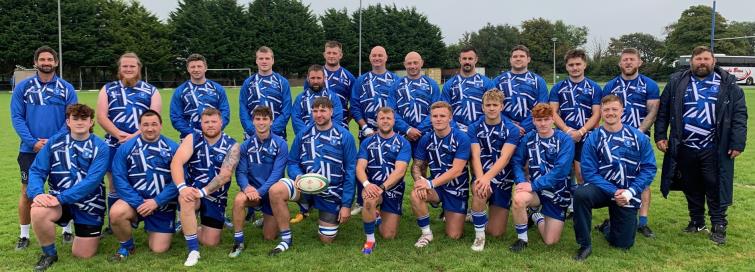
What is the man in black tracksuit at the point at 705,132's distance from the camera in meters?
4.85

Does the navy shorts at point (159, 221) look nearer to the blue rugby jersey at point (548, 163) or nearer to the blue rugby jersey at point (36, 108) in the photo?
the blue rugby jersey at point (36, 108)

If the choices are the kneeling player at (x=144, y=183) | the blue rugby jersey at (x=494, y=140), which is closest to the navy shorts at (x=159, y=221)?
the kneeling player at (x=144, y=183)

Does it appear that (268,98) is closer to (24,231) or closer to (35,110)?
(35,110)

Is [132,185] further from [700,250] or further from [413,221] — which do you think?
[700,250]

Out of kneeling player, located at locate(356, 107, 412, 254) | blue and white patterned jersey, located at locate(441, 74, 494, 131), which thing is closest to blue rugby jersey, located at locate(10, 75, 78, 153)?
kneeling player, located at locate(356, 107, 412, 254)

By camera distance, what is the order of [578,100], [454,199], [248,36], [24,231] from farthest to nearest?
[248,36], [578,100], [454,199], [24,231]

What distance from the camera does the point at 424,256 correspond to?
4.57 metres

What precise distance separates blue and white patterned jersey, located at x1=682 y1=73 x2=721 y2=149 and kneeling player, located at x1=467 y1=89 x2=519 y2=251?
163 cm

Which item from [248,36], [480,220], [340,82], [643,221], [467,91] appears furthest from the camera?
[248,36]

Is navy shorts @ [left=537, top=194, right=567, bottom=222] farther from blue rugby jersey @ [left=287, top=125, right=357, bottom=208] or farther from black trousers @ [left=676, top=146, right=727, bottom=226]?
blue rugby jersey @ [left=287, top=125, right=357, bottom=208]

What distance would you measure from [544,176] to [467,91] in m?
1.41

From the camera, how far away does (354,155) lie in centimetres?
500

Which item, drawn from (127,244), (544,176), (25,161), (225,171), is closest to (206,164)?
(225,171)

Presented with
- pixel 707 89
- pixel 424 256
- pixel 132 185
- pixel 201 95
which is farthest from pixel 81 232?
pixel 707 89
